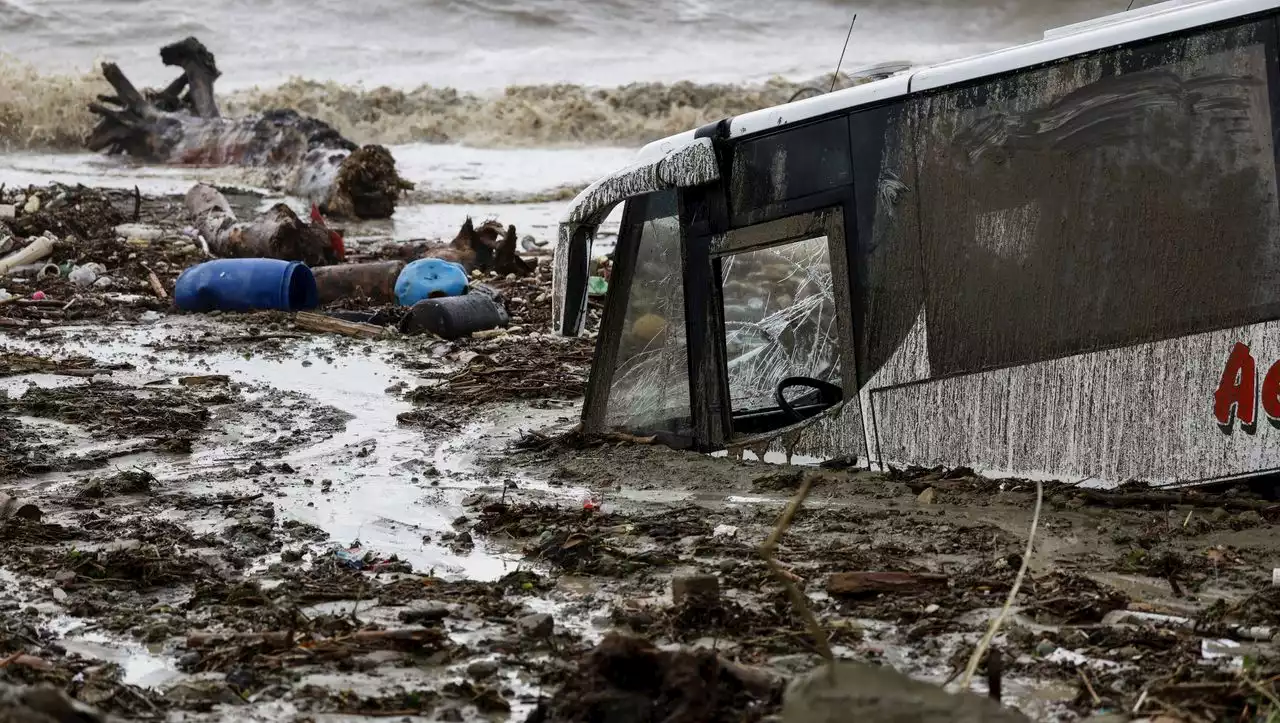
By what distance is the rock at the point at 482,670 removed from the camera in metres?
3.63

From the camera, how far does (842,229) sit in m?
5.88

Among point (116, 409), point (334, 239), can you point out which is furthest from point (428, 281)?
point (116, 409)

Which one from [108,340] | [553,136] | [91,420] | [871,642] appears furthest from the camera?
[553,136]

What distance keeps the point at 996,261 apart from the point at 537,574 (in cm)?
222

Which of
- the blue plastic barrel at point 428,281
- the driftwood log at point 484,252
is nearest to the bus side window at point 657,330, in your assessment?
the blue plastic barrel at point 428,281

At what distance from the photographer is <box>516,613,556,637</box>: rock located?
3900 mm

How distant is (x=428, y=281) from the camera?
1243 centimetres

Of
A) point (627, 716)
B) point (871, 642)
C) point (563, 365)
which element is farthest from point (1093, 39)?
point (563, 365)

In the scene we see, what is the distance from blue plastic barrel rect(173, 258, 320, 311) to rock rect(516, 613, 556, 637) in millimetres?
8813

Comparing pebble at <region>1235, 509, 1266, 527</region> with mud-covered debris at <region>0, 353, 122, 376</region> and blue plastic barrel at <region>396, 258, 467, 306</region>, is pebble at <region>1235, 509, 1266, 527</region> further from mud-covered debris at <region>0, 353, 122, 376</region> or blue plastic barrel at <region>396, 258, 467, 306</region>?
blue plastic barrel at <region>396, 258, 467, 306</region>

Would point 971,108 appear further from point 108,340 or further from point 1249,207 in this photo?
point 108,340

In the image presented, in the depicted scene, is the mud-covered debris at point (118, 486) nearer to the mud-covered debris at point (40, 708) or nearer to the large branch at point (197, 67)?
the mud-covered debris at point (40, 708)

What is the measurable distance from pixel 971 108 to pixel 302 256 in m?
10.2

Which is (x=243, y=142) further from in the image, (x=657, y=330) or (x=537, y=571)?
(x=537, y=571)
